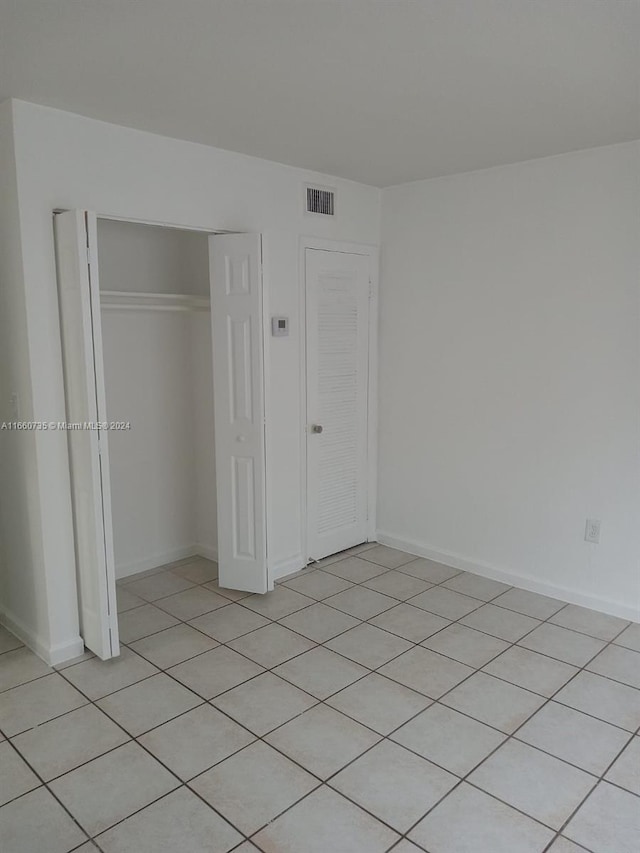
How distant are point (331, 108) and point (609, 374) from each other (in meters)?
1.97

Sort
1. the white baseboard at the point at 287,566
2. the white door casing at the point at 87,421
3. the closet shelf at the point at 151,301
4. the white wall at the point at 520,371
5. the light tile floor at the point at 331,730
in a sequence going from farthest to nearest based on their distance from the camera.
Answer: the white baseboard at the point at 287,566, the closet shelf at the point at 151,301, the white wall at the point at 520,371, the white door casing at the point at 87,421, the light tile floor at the point at 331,730

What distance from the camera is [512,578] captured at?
402 centimetres

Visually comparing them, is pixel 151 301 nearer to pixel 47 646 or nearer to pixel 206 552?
pixel 206 552

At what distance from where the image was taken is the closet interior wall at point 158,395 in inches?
157

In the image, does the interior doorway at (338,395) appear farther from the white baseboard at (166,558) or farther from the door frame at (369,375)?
the white baseboard at (166,558)

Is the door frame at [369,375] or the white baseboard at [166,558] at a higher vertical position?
the door frame at [369,375]

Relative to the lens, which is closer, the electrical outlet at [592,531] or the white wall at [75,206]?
the white wall at [75,206]

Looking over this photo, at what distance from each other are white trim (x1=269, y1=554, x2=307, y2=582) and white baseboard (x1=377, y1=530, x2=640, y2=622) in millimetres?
761

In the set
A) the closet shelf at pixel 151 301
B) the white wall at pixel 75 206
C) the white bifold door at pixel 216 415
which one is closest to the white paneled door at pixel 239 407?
the white bifold door at pixel 216 415

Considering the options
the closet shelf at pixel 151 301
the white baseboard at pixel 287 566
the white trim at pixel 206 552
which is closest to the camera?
the closet shelf at pixel 151 301

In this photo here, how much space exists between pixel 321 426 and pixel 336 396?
247 mm

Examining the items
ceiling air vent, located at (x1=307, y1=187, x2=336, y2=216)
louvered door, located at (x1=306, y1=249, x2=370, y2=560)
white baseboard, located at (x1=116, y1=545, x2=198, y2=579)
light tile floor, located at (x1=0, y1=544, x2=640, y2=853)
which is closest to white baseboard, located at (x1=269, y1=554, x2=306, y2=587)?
louvered door, located at (x1=306, y1=249, x2=370, y2=560)

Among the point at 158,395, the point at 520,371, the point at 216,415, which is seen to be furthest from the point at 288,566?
the point at 520,371

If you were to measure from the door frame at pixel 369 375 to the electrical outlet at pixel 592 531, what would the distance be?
1.54 metres
